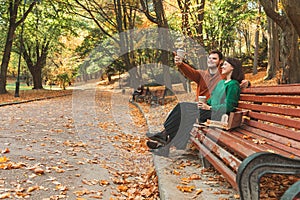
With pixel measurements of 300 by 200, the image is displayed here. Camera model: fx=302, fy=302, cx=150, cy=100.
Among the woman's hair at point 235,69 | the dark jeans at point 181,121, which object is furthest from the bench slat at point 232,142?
the woman's hair at point 235,69

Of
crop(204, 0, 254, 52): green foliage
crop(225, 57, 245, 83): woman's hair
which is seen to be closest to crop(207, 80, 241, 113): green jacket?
crop(225, 57, 245, 83): woman's hair

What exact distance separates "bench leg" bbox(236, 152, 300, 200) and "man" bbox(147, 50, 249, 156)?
8.29ft

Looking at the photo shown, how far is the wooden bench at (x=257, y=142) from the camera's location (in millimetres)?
1965

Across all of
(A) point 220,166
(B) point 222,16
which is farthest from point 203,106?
(B) point 222,16

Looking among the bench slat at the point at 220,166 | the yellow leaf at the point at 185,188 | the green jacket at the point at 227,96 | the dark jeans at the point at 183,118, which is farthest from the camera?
the dark jeans at the point at 183,118

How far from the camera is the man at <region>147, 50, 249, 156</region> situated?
4566mm

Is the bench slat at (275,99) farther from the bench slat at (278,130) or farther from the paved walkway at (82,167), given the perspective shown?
the paved walkway at (82,167)

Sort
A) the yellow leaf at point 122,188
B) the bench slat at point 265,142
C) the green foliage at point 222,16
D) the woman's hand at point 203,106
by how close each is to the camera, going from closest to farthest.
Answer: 1. the bench slat at point 265,142
2. the yellow leaf at point 122,188
3. the woman's hand at point 203,106
4. the green foliage at point 222,16

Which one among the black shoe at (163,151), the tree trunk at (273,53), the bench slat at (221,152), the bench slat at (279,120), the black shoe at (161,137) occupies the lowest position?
the black shoe at (163,151)

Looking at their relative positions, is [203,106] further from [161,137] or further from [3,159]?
[3,159]

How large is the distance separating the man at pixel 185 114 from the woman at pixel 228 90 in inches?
11.9

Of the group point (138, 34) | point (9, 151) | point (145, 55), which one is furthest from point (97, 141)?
point (145, 55)

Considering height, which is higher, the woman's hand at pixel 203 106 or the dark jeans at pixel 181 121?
the woman's hand at pixel 203 106

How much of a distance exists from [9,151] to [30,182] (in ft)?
4.74
